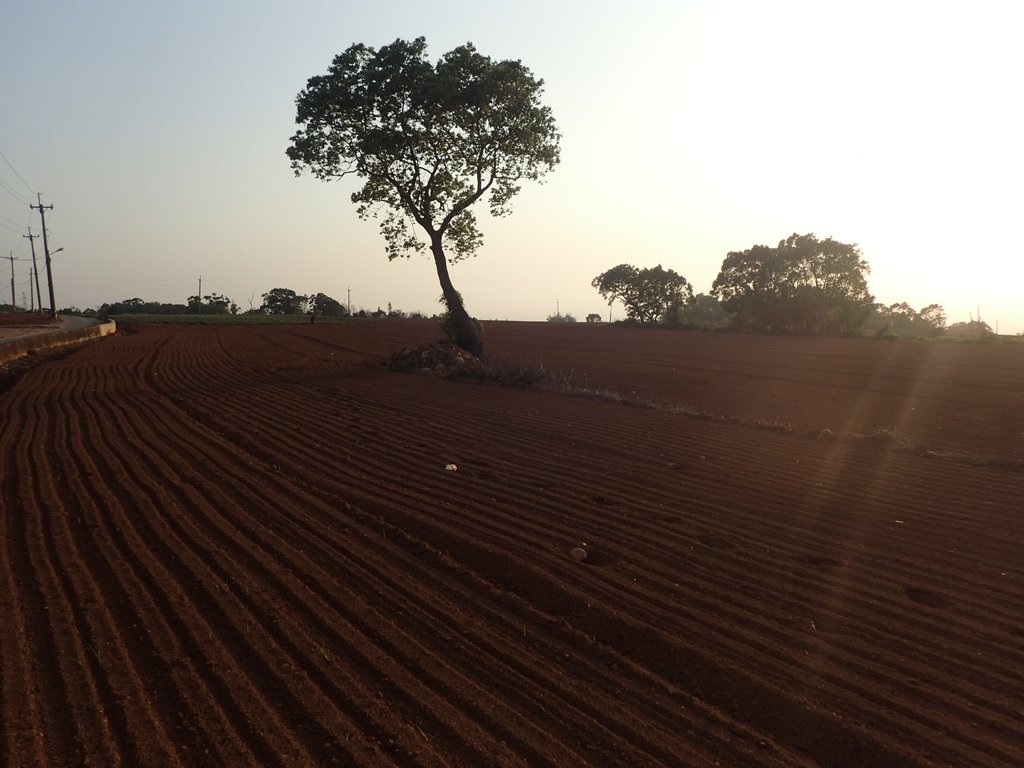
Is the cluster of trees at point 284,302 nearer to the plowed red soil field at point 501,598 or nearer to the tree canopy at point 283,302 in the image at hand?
the tree canopy at point 283,302

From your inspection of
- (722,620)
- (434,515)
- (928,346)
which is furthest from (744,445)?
(928,346)

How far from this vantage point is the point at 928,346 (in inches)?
1796

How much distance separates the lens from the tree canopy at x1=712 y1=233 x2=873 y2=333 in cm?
6362

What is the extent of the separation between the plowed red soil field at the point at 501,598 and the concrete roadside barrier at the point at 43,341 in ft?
58.2

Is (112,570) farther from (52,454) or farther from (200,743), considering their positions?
(52,454)

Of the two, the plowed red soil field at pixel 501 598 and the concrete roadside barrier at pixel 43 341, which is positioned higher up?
the concrete roadside barrier at pixel 43 341

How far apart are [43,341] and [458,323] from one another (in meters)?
19.4

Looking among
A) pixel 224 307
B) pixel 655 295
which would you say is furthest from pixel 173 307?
pixel 655 295

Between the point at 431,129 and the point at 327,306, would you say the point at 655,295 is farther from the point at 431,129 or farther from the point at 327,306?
the point at 431,129

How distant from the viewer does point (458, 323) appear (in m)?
25.7

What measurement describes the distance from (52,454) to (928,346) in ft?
152

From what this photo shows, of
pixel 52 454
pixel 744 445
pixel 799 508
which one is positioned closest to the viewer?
pixel 799 508

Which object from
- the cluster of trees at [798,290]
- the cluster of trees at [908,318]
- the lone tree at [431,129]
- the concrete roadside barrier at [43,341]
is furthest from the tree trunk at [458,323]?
the cluster of trees at [908,318]

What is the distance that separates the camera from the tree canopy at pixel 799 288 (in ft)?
209
